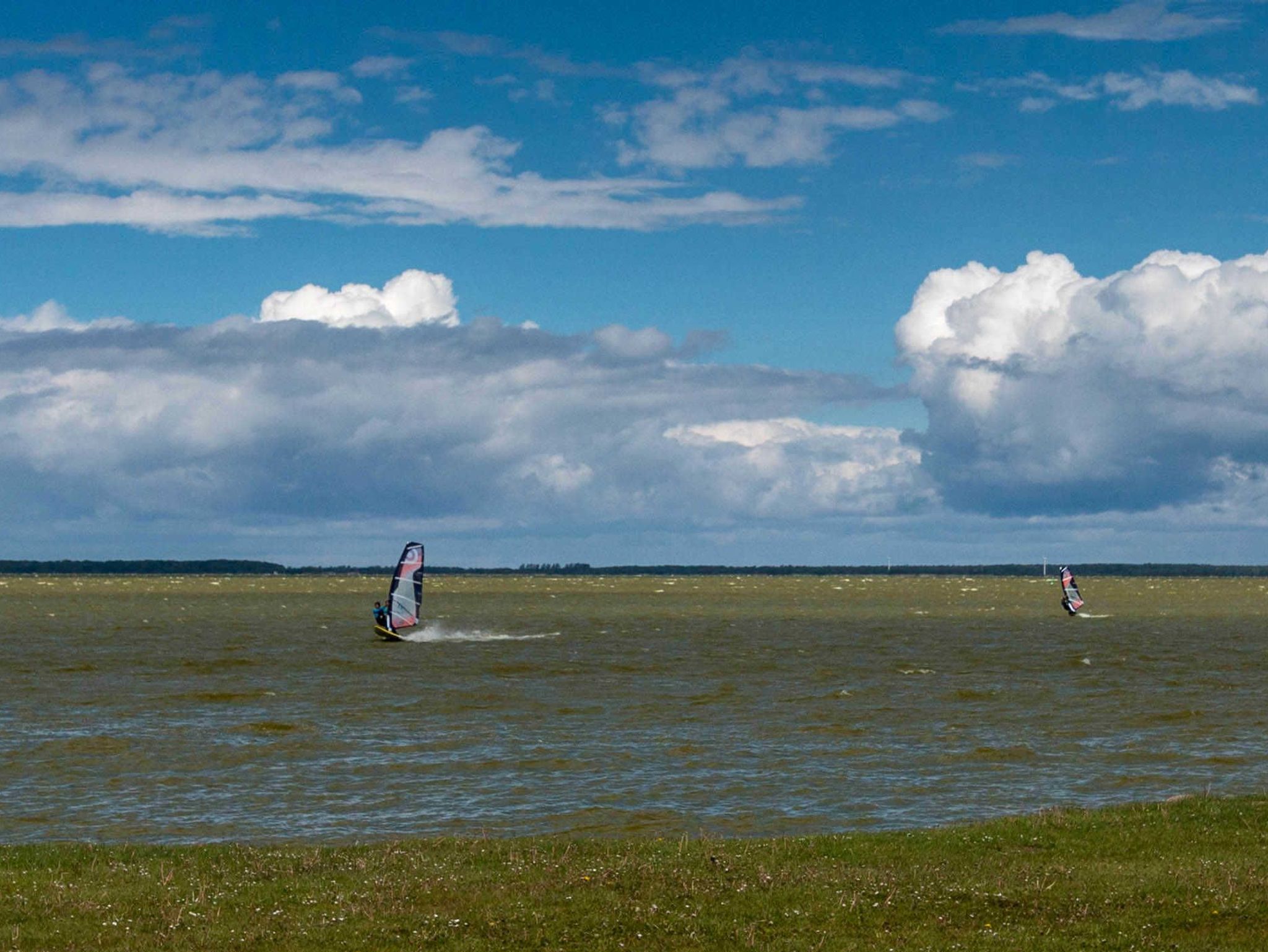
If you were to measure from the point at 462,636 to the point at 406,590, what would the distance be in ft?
25.5

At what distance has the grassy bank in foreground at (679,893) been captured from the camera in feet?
61.0

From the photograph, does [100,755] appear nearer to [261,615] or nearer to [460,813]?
[460,813]

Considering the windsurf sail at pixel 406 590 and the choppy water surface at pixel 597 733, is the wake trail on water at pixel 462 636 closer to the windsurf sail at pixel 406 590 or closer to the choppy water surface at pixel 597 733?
the windsurf sail at pixel 406 590

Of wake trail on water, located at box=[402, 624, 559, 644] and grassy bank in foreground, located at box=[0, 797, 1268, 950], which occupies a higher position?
grassy bank in foreground, located at box=[0, 797, 1268, 950]

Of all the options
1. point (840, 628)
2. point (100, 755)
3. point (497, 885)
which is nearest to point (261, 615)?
point (840, 628)

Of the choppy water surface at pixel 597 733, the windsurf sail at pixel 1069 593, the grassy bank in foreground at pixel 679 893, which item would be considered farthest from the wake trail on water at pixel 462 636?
the grassy bank in foreground at pixel 679 893

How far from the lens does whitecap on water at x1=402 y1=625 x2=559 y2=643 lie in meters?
103

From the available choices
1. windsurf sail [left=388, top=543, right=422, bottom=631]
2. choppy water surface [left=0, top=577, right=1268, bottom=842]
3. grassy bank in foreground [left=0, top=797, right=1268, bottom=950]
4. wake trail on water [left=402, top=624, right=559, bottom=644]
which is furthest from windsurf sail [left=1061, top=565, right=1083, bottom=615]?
grassy bank in foreground [left=0, top=797, right=1268, bottom=950]

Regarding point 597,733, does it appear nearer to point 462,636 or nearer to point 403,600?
point 403,600

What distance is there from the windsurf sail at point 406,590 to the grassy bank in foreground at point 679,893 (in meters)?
74.5

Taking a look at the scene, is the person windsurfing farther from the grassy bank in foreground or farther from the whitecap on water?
the grassy bank in foreground

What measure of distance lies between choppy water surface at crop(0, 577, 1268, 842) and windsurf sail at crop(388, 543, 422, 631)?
120 inches

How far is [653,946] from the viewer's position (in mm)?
18250

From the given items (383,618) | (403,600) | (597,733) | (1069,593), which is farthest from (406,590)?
(1069,593)
